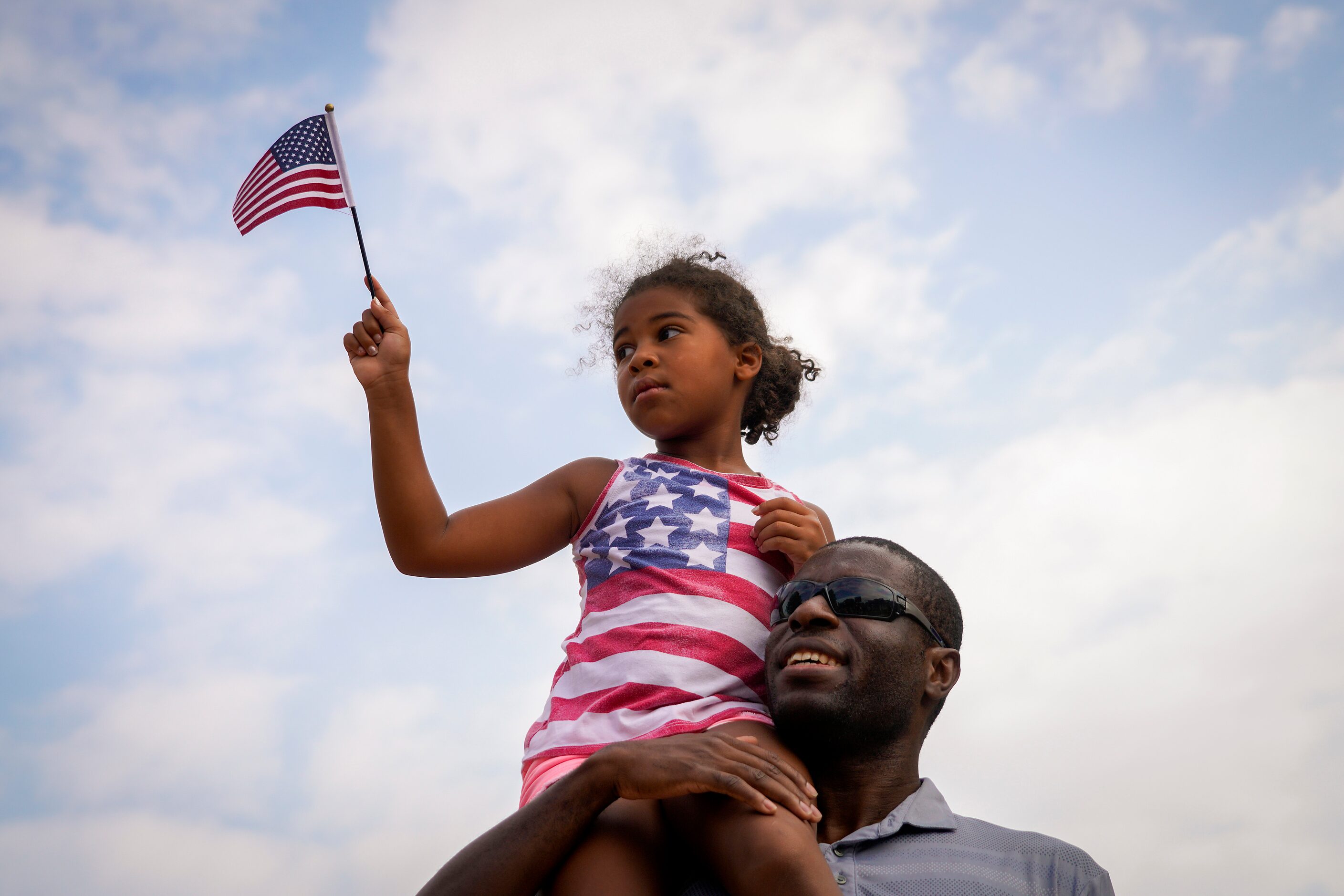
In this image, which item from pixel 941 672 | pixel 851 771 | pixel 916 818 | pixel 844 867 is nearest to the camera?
pixel 844 867

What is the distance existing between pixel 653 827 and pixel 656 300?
2190 mm

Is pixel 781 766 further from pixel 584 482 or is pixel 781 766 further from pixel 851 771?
pixel 584 482

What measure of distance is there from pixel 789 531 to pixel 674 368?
33.8 inches

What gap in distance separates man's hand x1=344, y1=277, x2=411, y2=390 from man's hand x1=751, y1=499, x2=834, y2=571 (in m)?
1.39

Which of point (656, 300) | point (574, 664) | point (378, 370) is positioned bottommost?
point (574, 664)

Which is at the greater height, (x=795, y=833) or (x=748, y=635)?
(x=748, y=635)

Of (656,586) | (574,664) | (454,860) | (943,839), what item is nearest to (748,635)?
(656,586)

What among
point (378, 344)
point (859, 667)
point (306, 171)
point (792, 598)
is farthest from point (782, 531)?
point (306, 171)

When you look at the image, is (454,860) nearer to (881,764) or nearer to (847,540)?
(881,764)

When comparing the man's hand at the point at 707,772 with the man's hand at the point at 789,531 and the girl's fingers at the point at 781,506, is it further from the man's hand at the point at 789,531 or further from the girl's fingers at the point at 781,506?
the girl's fingers at the point at 781,506

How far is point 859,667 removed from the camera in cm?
371

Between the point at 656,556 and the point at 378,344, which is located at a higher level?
the point at 378,344

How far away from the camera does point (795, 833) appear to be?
3014mm

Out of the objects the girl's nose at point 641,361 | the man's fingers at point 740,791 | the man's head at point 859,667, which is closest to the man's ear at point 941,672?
the man's head at point 859,667
